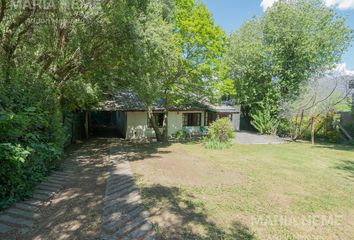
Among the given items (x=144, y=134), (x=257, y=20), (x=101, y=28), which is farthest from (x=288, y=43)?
(x=101, y=28)

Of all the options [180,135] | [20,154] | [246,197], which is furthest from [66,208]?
[180,135]

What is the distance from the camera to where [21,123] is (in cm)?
522

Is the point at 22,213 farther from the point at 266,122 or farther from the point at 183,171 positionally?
the point at 266,122

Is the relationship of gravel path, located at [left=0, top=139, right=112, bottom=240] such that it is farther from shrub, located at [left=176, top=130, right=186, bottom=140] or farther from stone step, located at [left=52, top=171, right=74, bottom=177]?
shrub, located at [left=176, top=130, right=186, bottom=140]

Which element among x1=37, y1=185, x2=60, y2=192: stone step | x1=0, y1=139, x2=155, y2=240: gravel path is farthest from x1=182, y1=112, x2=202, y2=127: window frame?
x1=37, y1=185, x2=60, y2=192: stone step

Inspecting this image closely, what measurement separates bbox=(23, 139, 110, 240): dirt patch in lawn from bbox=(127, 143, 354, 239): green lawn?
1240 mm

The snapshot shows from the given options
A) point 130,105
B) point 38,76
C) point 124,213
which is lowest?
point 124,213

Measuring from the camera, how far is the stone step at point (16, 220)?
16.6ft

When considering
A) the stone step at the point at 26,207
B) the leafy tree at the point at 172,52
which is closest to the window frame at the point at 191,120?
the leafy tree at the point at 172,52

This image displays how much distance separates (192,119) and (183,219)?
17.8 metres

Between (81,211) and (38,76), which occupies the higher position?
(38,76)

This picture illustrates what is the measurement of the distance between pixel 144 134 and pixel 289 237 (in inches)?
648

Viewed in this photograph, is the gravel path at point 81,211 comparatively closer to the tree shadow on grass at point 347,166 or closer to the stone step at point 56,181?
the stone step at point 56,181

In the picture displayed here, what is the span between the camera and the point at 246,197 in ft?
22.6
